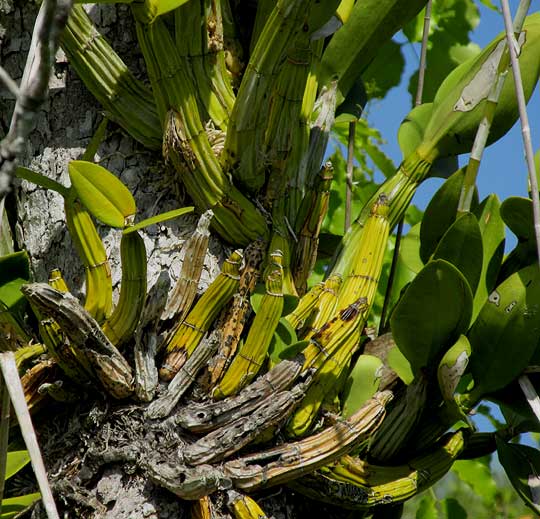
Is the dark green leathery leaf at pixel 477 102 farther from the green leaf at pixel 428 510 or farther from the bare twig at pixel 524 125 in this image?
the green leaf at pixel 428 510

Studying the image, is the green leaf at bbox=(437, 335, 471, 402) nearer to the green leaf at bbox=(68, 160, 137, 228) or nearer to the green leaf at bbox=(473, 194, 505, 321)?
the green leaf at bbox=(473, 194, 505, 321)

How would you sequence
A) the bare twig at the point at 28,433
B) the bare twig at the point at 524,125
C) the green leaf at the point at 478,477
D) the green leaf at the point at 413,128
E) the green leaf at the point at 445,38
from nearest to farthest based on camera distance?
1. the bare twig at the point at 28,433
2. the bare twig at the point at 524,125
3. the green leaf at the point at 413,128
4. the green leaf at the point at 478,477
5. the green leaf at the point at 445,38

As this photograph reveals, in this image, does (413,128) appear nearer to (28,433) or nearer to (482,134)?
(482,134)

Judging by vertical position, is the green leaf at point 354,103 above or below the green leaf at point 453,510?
above

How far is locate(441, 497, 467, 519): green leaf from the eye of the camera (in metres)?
1.68

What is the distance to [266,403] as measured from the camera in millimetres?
1087

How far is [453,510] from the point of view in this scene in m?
1.69

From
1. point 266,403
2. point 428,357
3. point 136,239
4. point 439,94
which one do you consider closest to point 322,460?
point 266,403

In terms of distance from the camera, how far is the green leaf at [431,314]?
1.14m

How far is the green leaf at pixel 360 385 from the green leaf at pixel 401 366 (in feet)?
0.09

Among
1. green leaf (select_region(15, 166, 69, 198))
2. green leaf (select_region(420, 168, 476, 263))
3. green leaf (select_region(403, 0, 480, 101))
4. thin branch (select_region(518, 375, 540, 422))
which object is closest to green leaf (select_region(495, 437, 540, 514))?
thin branch (select_region(518, 375, 540, 422))

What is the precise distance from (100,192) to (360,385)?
0.45m

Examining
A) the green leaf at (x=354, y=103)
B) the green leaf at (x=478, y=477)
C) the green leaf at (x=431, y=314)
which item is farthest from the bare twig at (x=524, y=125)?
the green leaf at (x=478, y=477)

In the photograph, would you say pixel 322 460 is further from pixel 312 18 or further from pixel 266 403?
pixel 312 18
